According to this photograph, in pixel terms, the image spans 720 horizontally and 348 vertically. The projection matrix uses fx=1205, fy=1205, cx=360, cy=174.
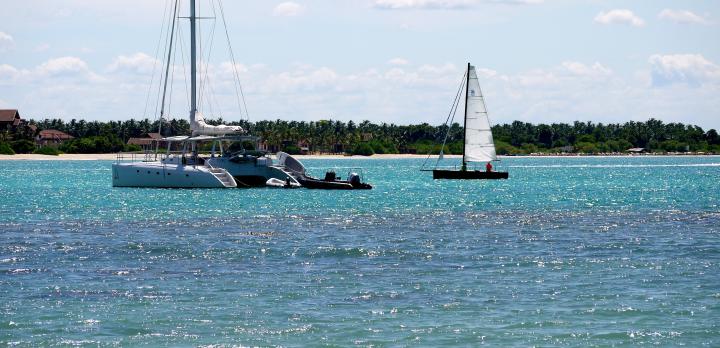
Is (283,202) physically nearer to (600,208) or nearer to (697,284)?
(600,208)

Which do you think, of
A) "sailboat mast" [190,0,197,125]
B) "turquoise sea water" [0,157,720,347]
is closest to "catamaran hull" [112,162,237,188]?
"sailboat mast" [190,0,197,125]

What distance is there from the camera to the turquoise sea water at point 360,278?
72.6 feet

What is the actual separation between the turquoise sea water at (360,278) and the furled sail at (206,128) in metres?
21.4

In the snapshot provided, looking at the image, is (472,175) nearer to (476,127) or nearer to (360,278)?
(476,127)

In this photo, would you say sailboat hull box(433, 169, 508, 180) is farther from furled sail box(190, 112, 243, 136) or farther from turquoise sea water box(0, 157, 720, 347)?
turquoise sea water box(0, 157, 720, 347)

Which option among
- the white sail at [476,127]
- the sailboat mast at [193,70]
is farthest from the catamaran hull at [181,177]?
the white sail at [476,127]

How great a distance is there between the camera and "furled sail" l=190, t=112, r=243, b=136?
7519cm

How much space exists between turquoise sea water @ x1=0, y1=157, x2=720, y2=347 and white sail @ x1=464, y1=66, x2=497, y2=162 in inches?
1670

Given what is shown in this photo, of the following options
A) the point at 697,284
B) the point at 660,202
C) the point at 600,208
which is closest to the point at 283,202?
the point at 600,208

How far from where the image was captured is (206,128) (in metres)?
75.2

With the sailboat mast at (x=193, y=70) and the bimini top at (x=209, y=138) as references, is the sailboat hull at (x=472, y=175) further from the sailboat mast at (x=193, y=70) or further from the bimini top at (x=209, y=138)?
the sailboat mast at (x=193, y=70)

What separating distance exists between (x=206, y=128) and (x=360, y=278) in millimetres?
47537

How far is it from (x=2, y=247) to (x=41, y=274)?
7.70 meters

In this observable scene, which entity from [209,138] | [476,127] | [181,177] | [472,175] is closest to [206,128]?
[209,138]
